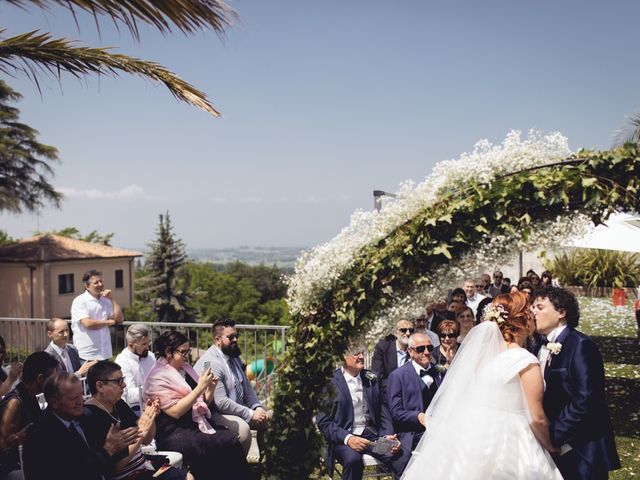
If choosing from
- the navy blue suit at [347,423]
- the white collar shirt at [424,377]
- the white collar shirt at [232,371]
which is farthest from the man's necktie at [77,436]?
the white collar shirt at [424,377]

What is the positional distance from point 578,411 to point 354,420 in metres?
2.54

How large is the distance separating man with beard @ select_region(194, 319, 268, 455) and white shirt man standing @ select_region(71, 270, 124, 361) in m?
2.49

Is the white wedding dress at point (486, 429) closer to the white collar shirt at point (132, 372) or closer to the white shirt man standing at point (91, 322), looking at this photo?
the white collar shirt at point (132, 372)

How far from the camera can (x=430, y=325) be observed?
395 inches

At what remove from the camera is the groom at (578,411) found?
4359 mm

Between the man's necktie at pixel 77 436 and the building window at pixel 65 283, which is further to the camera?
the building window at pixel 65 283

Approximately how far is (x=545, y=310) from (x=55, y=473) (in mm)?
3817

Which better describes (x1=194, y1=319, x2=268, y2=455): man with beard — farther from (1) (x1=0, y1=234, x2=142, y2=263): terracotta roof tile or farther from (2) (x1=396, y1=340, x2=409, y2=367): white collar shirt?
(1) (x1=0, y1=234, x2=142, y2=263): terracotta roof tile

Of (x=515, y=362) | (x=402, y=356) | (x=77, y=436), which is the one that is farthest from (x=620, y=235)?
(x=77, y=436)

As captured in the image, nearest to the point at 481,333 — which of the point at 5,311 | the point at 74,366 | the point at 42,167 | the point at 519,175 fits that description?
the point at 519,175

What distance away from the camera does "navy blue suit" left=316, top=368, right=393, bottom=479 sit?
5.88m

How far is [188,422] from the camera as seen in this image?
18.8 ft

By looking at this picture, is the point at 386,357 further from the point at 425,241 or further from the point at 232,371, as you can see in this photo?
the point at 425,241

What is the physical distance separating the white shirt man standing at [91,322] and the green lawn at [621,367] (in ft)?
21.7
